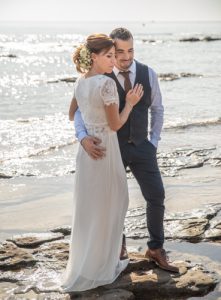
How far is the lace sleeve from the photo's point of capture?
13.0 feet

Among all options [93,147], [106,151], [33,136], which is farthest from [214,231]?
[33,136]

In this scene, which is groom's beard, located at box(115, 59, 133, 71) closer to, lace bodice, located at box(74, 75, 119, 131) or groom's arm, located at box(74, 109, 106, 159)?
lace bodice, located at box(74, 75, 119, 131)

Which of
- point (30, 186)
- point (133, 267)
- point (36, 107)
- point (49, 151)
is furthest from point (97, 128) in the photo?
point (36, 107)

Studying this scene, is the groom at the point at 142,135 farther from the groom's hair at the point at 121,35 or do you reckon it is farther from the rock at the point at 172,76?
the rock at the point at 172,76

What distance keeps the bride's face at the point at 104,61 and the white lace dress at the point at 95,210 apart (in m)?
0.18

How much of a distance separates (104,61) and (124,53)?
292 millimetres

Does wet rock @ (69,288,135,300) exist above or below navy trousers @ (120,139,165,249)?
below

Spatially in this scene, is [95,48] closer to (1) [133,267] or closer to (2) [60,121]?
(1) [133,267]

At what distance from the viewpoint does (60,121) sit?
16.2m

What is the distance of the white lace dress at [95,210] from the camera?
13.9 feet

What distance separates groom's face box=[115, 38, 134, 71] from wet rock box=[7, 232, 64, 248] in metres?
2.15

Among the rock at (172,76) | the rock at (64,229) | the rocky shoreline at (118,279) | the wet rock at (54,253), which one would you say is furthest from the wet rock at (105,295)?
the rock at (172,76)

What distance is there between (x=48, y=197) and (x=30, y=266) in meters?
2.64

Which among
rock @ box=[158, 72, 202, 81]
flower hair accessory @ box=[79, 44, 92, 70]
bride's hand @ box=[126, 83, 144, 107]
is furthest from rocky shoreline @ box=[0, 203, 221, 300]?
rock @ box=[158, 72, 202, 81]
